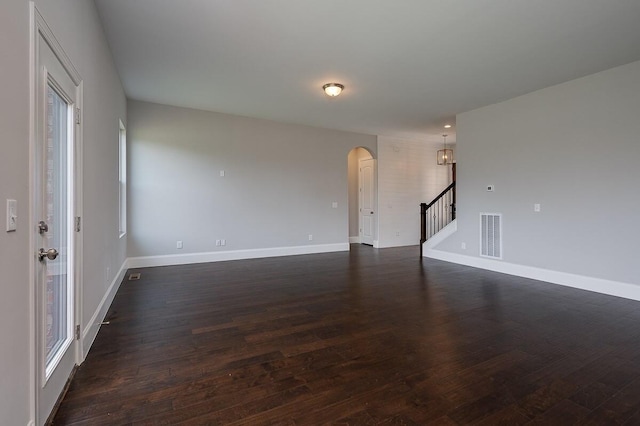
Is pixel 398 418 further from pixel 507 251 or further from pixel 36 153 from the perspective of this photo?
pixel 507 251

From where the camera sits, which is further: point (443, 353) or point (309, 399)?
point (443, 353)

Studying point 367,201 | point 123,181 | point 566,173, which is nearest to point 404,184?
point 367,201

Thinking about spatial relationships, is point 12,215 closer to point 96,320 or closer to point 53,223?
point 53,223

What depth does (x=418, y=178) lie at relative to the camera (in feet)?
28.1

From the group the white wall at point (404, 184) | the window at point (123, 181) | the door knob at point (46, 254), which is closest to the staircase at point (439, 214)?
the white wall at point (404, 184)

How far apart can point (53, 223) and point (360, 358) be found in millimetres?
2295

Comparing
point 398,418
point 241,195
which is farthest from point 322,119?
point 398,418

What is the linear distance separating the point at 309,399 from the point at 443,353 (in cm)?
120

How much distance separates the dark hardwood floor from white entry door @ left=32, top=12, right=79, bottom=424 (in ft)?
0.84

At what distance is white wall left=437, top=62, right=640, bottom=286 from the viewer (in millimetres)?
3879

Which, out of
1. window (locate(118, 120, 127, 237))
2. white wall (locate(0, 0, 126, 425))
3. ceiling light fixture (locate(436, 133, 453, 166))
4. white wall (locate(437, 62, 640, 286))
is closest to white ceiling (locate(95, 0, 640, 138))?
white wall (locate(437, 62, 640, 286))

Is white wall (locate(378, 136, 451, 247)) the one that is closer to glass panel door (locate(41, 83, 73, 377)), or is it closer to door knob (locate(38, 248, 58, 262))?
glass panel door (locate(41, 83, 73, 377))

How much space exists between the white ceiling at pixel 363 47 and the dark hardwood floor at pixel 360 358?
2.98 m

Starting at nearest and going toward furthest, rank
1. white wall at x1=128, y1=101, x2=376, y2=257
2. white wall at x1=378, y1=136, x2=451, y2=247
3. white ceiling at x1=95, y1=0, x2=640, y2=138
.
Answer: white ceiling at x1=95, y1=0, x2=640, y2=138 < white wall at x1=128, y1=101, x2=376, y2=257 < white wall at x1=378, y1=136, x2=451, y2=247
